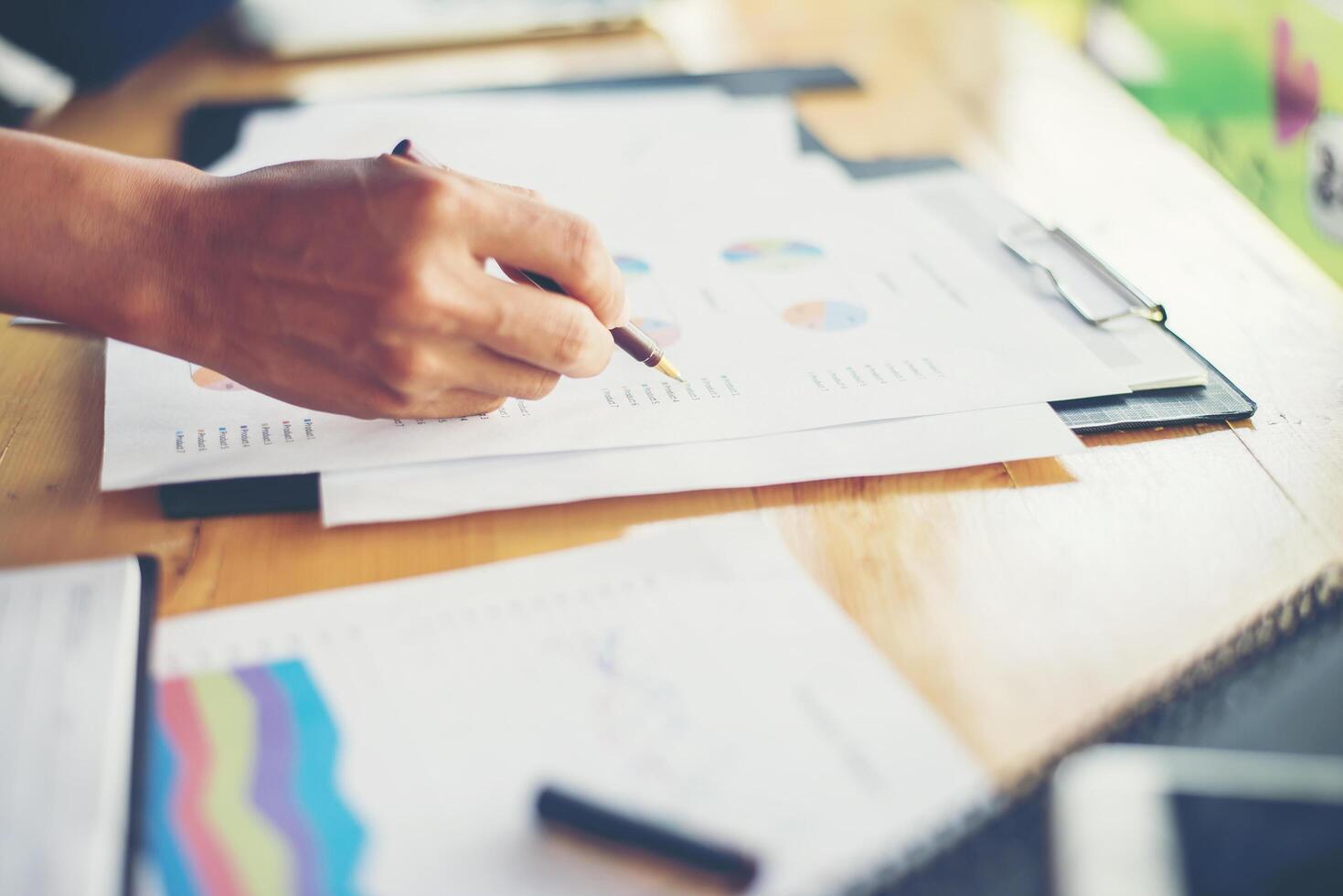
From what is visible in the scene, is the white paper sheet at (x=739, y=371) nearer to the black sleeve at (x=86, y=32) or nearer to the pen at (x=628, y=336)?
the pen at (x=628, y=336)

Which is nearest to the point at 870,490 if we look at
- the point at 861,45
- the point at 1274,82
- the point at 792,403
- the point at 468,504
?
the point at 792,403

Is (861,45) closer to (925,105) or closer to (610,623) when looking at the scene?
(925,105)

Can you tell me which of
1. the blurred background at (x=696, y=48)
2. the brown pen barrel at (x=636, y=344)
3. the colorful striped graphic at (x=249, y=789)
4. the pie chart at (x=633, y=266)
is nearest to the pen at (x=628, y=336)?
the brown pen barrel at (x=636, y=344)

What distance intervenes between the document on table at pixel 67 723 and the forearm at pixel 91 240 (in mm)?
128

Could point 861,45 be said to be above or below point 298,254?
above

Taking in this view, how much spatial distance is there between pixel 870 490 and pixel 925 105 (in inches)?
22.7

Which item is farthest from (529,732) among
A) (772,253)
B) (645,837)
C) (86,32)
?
(86,32)

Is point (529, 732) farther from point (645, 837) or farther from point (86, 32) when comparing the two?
point (86, 32)

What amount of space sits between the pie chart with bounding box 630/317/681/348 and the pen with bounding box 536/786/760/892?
0.30m

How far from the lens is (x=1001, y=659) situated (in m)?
0.42

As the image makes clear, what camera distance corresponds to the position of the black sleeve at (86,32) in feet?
3.25

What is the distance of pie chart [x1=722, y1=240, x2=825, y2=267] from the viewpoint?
2.21 feet

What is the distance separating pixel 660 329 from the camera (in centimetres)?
61

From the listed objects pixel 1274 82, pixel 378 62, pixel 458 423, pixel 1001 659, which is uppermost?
pixel 378 62
